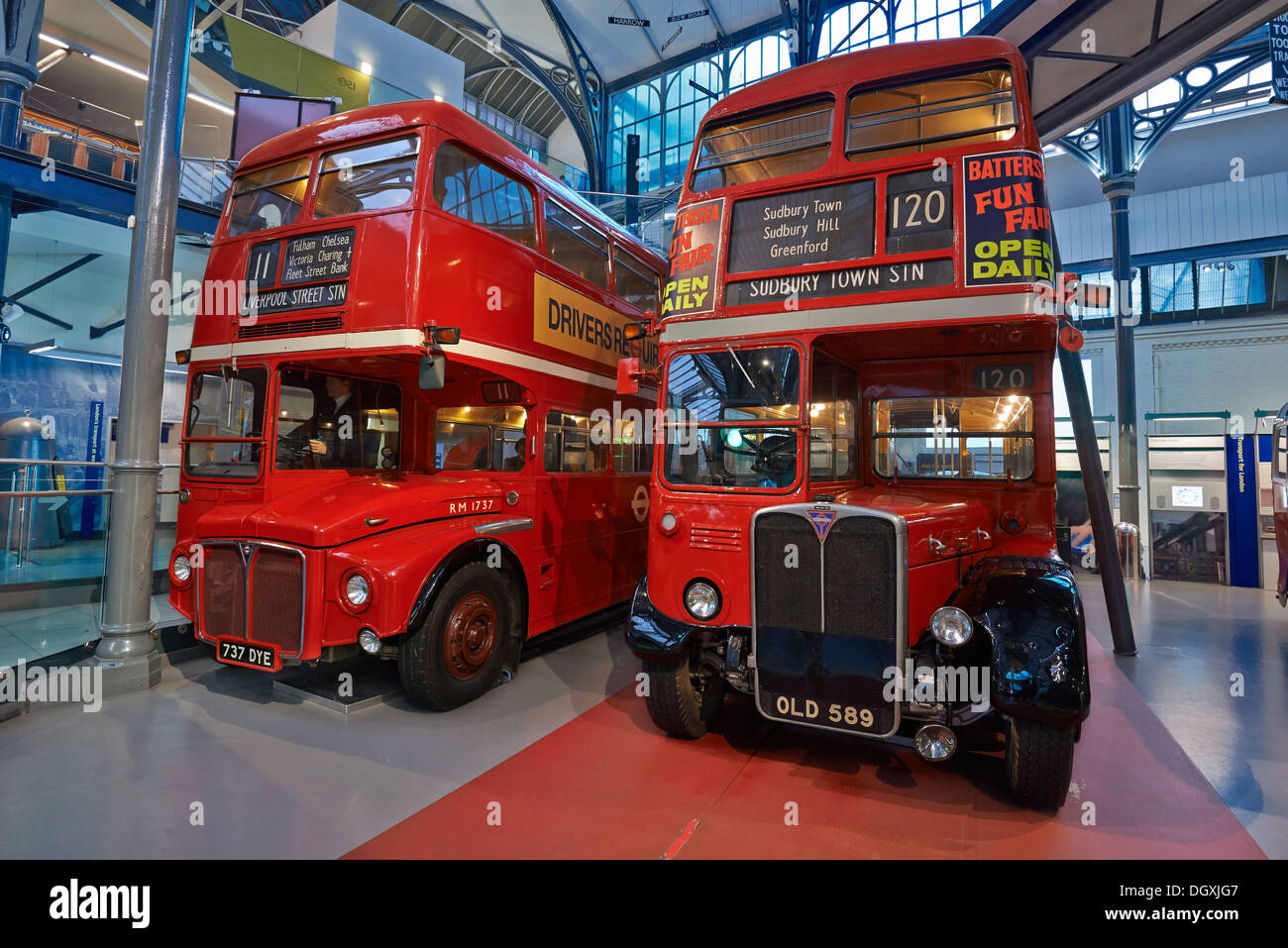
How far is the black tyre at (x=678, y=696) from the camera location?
360cm

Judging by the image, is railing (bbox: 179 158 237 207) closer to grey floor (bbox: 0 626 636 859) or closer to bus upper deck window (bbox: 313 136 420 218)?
bus upper deck window (bbox: 313 136 420 218)

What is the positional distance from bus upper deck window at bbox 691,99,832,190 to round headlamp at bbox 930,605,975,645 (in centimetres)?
270

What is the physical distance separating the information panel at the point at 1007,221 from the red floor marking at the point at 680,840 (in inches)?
120

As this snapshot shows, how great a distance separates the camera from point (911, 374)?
4527 mm

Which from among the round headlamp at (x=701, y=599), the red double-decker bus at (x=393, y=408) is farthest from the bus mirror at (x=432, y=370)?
the round headlamp at (x=701, y=599)

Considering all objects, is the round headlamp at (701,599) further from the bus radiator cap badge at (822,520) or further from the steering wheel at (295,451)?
the steering wheel at (295,451)

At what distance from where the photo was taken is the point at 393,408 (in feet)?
18.5

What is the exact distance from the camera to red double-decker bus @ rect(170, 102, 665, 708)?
13.2 ft

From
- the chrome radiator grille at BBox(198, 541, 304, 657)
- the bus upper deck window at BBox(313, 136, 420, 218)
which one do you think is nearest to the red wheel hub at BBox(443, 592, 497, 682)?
the chrome radiator grille at BBox(198, 541, 304, 657)
